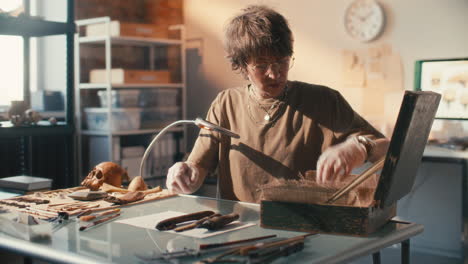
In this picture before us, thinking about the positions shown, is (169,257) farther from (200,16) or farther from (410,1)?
(200,16)

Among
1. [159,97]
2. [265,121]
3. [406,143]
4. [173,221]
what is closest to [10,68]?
[159,97]

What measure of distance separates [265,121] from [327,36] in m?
2.69

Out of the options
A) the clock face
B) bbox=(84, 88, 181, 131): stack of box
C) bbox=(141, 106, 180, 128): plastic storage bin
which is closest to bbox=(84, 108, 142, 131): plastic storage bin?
bbox=(84, 88, 181, 131): stack of box

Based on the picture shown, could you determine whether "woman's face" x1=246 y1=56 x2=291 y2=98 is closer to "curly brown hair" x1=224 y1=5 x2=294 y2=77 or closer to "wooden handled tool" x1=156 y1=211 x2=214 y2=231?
"curly brown hair" x1=224 y1=5 x2=294 y2=77

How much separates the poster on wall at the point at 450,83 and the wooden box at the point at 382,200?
2367 mm

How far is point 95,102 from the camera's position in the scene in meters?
4.85

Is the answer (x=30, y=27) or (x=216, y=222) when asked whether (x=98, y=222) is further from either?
(x=30, y=27)

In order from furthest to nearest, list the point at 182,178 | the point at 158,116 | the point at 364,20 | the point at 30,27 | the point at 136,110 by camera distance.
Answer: the point at 158,116
the point at 136,110
the point at 364,20
the point at 30,27
the point at 182,178

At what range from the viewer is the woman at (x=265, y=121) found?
71.0 inches

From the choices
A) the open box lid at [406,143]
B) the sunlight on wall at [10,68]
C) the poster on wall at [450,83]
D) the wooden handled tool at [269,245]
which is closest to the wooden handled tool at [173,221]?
the wooden handled tool at [269,245]

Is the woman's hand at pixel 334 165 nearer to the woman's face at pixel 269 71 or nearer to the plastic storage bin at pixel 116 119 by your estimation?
the woman's face at pixel 269 71

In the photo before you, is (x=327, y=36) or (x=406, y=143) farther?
(x=327, y=36)

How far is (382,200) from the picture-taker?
1.33m

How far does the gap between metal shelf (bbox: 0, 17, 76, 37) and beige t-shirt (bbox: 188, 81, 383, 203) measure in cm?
115
